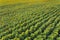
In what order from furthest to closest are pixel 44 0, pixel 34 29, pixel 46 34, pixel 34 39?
pixel 44 0 → pixel 34 29 → pixel 46 34 → pixel 34 39

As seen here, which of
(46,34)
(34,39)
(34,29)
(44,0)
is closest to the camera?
(34,39)

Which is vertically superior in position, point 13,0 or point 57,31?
point 57,31

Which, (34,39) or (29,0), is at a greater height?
(34,39)

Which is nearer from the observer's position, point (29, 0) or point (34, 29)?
point (34, 29)

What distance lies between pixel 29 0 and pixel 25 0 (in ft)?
3.74

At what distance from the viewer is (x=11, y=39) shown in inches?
567

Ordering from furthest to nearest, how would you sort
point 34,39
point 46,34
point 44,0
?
point 44,0 < point 46,34 < point 34,39

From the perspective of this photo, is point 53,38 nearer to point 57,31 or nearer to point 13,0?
point 57,31

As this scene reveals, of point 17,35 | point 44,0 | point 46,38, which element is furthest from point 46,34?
point 44,0

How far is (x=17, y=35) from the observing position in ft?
49.7

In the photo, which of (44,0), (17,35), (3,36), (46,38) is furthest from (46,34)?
(44,0)

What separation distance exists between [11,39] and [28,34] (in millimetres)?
1756

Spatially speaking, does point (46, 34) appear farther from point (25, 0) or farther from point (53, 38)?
point (25, 0)

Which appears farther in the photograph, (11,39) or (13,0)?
(13,0)
